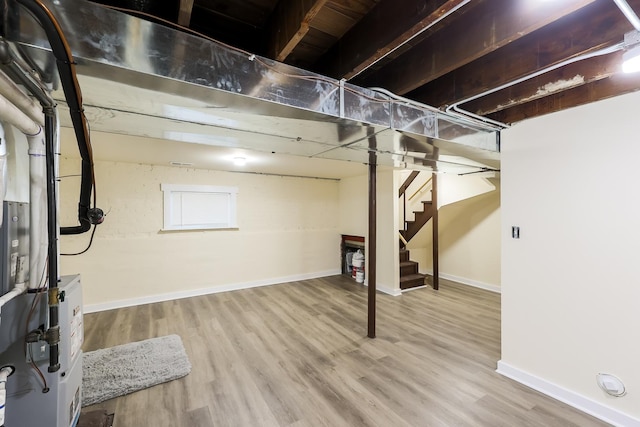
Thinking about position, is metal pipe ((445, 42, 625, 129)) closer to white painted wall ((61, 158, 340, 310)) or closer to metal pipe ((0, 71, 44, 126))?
metal pipe ((0, 71, 44, 126))

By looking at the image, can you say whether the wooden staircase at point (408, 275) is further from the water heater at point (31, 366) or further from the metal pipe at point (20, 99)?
the metal pipe at point (20, 99)

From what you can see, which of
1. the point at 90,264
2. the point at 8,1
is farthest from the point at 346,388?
the point at 90,264

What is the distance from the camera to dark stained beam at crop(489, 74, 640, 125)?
178 cm

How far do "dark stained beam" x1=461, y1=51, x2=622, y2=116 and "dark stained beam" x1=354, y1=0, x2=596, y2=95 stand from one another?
65 cm

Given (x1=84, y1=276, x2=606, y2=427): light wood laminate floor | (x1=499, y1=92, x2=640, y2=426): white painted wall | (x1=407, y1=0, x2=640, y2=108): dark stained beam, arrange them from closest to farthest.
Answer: (x1=407, y1=0, x2=640, y2=108): dark stained beam
(x1=499, y1=92, x2=640, y2=426): white painted wall
(x1=84, y1=276, x2=606, y2=427): light wood laminate floor

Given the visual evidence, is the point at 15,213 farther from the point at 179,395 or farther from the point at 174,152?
the point at 174,152

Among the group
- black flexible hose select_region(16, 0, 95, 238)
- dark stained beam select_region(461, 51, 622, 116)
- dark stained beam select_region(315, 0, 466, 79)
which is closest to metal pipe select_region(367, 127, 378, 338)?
dark stained beam select_region(461, 51, 622, 116)

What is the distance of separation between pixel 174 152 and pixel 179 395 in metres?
2.48

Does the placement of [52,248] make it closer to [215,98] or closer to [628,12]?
[215,98]

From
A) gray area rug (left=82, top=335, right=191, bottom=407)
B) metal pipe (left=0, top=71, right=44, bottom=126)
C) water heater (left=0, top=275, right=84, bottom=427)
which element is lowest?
gray area rug (left=82, top=335, right=191, bottom=407)

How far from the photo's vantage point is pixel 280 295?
4469mm

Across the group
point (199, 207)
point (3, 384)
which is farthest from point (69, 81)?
point (199, 207)

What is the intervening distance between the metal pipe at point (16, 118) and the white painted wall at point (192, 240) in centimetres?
320

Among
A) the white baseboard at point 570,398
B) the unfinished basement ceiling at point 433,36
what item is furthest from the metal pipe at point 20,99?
the white baseboard at point 570,398
